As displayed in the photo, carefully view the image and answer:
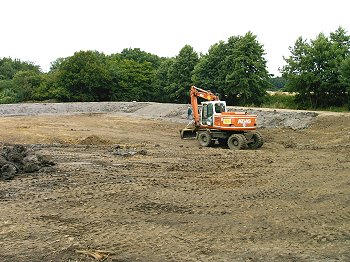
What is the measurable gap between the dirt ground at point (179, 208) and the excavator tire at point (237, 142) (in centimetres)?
194

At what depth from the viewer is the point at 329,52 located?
33.2m

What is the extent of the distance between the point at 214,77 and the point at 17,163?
34003 mm

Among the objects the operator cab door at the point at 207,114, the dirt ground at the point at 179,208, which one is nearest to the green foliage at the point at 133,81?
the operator cab door at the point at 207,114

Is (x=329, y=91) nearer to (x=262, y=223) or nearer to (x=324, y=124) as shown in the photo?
(x=324, y=124)

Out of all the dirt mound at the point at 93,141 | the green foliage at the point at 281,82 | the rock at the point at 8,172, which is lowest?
the rock at the point at 8,172

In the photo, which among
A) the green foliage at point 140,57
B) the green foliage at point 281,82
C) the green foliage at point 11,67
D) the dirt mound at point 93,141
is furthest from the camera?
the green foliage at point 11,67

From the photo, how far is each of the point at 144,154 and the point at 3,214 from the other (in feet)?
23.9

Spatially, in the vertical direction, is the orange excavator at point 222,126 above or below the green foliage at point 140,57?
below

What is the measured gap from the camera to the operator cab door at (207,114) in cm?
1723

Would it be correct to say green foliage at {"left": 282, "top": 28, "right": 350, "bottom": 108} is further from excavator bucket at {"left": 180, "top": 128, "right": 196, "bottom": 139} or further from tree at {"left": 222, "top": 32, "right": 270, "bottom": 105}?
excavator bucket at {"left": 180, "top": 128, "right": 196, "bottom": 139}

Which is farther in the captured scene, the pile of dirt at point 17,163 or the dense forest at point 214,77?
the dense forest at point 214,77

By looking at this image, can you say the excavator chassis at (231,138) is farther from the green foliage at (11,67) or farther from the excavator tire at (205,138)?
the green foliage at (11,67)

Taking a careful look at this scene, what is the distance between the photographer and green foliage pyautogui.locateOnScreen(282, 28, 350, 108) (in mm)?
33219

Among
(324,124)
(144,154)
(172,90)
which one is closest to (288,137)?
(324,124)
